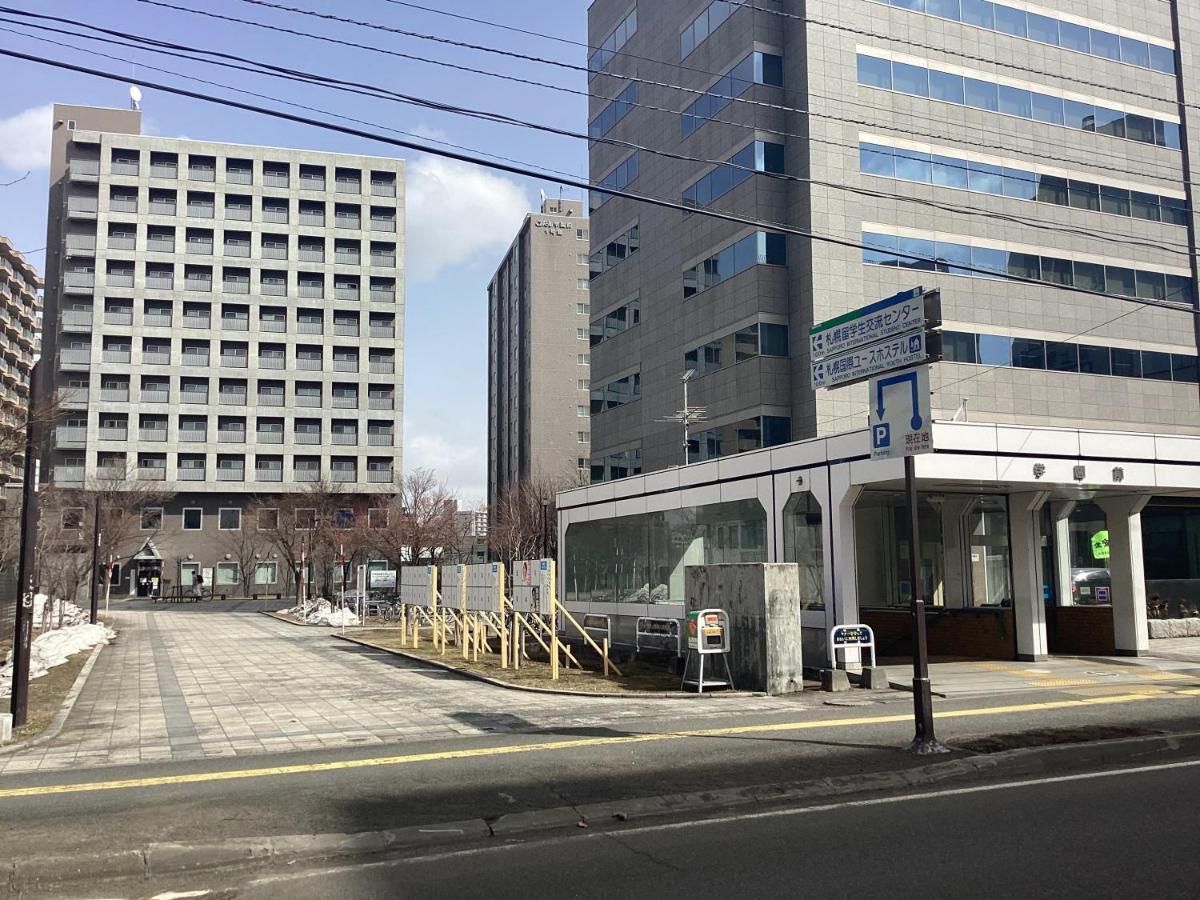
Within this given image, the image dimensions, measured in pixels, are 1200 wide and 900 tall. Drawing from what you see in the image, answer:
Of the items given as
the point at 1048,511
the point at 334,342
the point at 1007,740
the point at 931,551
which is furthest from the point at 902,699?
the point at 334,342

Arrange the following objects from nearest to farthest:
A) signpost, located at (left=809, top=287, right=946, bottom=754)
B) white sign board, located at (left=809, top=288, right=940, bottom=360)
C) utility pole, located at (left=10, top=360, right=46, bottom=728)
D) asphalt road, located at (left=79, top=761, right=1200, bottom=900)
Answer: asphalt road, located at (left=79, top=761, right=1200, bottom=900), signpost, located at (left=809, top=287, right=946, bottom=754), white sign board, located at (left=809, top=288, right=940, bottom=360), utility pole, located at (left=10, top=360, right=46, bottom=728)

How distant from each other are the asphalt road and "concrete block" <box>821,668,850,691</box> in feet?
26.2

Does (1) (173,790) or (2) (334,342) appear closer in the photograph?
(1) (173,790)

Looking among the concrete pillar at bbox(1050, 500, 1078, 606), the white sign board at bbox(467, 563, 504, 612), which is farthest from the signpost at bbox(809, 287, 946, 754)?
the white sign board at bbox(467, 563, 504, 612)

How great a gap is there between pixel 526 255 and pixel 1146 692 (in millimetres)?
92012

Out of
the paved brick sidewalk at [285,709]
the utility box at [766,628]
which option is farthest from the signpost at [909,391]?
the utility box at [766,628]

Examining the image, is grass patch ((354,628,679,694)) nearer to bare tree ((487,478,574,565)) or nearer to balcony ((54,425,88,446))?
bare tree ((487,478,574,565))

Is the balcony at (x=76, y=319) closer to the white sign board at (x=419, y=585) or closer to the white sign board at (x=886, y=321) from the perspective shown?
the white sign board at (x=419, y=585)

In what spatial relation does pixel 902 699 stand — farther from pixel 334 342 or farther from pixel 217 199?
pixel 217 199

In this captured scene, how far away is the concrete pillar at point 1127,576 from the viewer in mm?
19812

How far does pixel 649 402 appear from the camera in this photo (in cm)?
4856

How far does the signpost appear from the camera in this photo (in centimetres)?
1024

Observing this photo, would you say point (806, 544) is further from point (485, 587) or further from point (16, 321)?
point (16, 321)

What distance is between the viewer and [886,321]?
36.6ft
